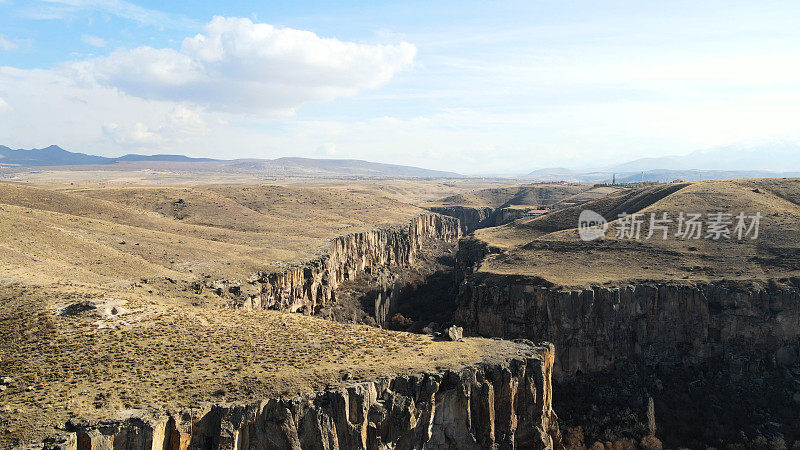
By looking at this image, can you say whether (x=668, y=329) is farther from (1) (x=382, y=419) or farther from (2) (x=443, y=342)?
(1) (x=382, y=419)

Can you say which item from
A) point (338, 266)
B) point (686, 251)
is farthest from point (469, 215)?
point (686, 251)

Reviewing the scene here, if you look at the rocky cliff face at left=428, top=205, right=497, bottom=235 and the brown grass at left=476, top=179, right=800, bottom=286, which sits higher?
the brown grass at left=476, top=179, right=800, bottom=286

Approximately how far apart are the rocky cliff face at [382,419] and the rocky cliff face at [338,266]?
21.8 m

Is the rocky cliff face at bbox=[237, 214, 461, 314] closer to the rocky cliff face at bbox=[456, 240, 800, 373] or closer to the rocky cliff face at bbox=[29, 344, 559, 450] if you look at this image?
the rocky cliff face at bbox=[29, 344, 559, 450]

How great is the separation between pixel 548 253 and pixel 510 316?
16519 millimetres

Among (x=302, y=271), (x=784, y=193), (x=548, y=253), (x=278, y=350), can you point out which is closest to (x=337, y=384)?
(x=278, y=350)

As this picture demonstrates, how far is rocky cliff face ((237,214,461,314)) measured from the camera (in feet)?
166

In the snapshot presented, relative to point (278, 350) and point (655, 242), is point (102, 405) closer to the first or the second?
point (278, 350)

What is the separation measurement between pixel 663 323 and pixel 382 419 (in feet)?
129

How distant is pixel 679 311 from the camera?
52875 mm

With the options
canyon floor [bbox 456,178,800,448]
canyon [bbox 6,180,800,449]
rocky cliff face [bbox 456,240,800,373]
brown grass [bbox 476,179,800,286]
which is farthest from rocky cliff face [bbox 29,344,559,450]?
brown grass [bbox 476,179,800,286]

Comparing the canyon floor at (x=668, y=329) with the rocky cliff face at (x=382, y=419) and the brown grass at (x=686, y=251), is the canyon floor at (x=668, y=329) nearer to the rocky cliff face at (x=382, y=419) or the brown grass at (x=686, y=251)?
the brown grass at (x=686, y=251)

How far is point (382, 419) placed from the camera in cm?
2544

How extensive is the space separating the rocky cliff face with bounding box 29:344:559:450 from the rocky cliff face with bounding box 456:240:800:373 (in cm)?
2174
